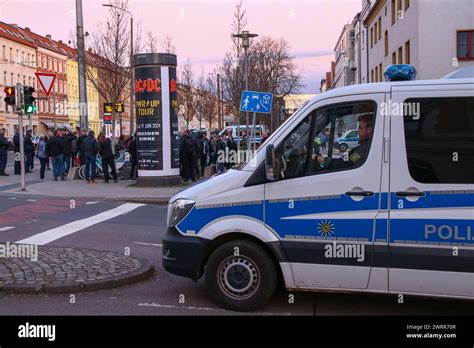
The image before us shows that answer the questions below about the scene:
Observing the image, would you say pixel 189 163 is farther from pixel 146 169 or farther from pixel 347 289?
pixel 347 289

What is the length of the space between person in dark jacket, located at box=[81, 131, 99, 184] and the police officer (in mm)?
14905

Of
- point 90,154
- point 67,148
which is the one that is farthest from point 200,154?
point 67,148

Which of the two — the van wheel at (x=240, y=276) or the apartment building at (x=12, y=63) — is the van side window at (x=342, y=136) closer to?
the van wheel at (x=240, y=276)

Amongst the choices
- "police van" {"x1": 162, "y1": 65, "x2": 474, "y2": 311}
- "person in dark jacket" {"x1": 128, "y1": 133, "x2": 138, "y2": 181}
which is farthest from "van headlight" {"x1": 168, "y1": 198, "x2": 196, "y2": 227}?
"person in dark jacket" {"x1": 128, "y1": 133, "x2": 138, "y2": 181}

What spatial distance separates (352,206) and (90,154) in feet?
50.7

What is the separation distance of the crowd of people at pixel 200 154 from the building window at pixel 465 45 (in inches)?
502

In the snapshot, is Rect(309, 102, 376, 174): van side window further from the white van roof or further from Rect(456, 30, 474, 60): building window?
Rect(456, 30, 474, 60): building window

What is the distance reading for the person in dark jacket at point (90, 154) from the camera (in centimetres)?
1927

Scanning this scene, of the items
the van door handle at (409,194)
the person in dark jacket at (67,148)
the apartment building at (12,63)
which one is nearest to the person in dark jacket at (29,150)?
the person in dark jacket at (67,148)

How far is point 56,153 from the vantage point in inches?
803

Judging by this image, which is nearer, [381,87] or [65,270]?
[381,87]

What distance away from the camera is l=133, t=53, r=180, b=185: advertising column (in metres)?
18.6

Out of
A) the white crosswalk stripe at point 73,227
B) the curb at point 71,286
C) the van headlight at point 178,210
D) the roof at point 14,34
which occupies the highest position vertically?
the roof at point 14,34

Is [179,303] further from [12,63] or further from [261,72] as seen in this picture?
[12,63]
